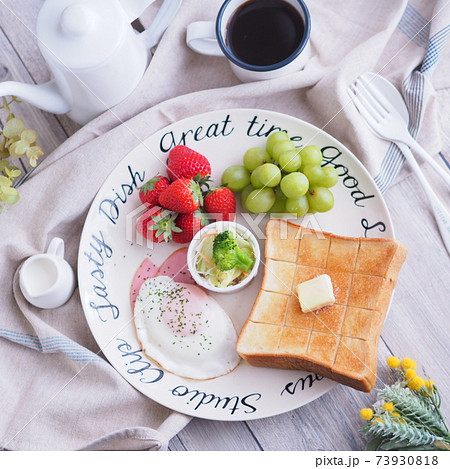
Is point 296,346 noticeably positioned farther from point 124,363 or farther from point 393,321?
point 124,363

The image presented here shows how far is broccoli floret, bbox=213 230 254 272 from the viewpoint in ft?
4.66

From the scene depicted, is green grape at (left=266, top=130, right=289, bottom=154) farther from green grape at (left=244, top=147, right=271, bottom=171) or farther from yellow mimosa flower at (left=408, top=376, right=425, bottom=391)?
yellow mimosa flower at (left=408, top=376, right=425, bottom=391)

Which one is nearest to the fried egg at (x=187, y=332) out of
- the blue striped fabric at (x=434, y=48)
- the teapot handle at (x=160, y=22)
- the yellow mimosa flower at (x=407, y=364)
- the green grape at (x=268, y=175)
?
the green grape at (x=268, y=175)

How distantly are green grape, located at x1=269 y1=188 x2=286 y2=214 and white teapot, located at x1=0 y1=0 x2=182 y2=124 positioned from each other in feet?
1.74

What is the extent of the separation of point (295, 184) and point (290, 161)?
0.25 ft

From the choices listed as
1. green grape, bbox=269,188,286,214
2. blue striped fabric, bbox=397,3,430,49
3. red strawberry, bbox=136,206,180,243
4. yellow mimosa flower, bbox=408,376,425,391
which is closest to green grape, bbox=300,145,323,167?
green grape, bbox=269,188,286,214

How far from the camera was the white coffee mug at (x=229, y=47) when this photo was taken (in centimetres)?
151

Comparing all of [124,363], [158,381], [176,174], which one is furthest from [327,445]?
[176,174]

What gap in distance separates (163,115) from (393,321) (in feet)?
2.91

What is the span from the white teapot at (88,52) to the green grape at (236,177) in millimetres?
386

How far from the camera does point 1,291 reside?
5.08ft

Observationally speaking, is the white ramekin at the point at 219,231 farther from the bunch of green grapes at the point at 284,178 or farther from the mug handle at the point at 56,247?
the mug handle at the point at 56,247

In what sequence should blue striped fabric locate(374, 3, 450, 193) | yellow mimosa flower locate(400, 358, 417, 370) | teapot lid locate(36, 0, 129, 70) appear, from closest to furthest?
1. teapot lid locate(36, 0, 129, 70)
2. yellow mimosa flower locate(400, 358, 417, 370)
3. blue striped fabric locate(374, 3, 450, 193)

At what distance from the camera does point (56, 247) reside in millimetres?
1526
